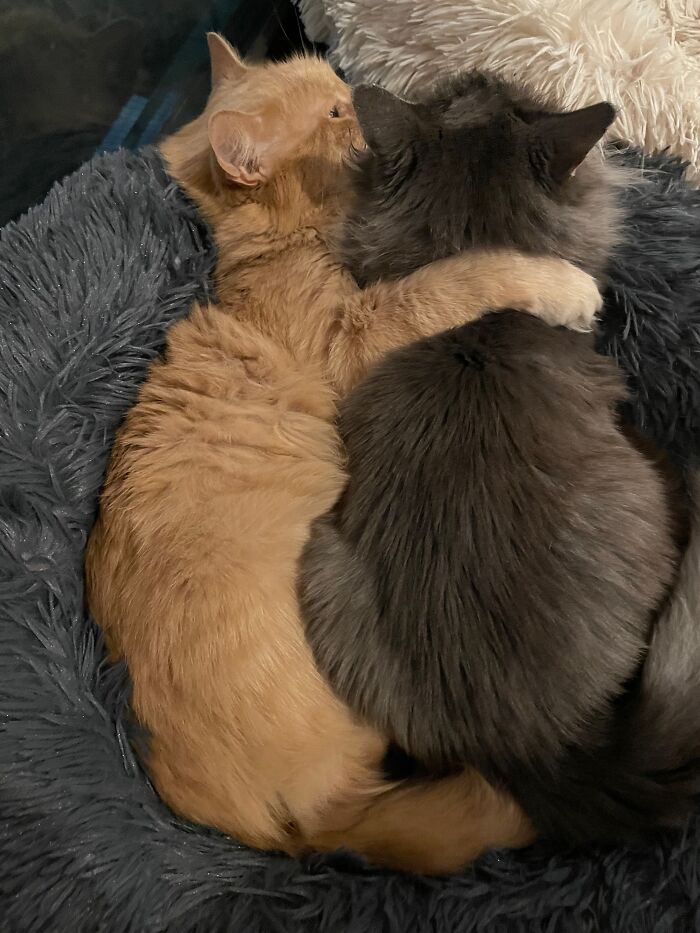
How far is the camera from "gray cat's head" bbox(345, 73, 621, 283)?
1198 millimetres

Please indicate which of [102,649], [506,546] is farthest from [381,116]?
[102,649]

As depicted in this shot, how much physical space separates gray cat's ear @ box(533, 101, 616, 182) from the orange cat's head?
15.4 inches

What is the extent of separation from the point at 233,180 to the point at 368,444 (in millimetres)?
626

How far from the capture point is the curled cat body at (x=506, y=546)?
0.97 m

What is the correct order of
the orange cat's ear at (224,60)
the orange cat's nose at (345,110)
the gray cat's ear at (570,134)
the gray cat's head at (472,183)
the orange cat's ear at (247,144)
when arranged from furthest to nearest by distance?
the orange cat's ear at (224,60)
the orange cat's nose at (345,110)
the orange cat's ear at (247,144)
the gray cat's head at (472,183)
the gray cat's ear at (570,134)

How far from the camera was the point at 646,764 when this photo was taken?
0.94m

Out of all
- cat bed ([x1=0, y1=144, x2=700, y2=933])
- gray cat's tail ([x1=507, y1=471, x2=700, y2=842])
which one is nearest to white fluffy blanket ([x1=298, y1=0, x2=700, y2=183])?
cat bed ([x1=0, y1=144, x2=700, y2=933])

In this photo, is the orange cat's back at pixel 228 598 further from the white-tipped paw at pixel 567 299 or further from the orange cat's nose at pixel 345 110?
the orange cat's nose at pixel 345 110

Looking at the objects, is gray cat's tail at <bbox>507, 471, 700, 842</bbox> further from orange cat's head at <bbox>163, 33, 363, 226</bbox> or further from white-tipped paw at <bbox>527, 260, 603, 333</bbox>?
orange cat's head at <bbox>163, 33, 363, 226</bbox>

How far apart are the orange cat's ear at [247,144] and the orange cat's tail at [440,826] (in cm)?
109

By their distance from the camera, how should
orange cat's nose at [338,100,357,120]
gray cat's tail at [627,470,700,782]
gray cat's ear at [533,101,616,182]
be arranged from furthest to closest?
orange cat's nose at [338,100,357,120]
gray cat's ear at [533,101,616,182]
gray cat's tail at [627,470,700,782]

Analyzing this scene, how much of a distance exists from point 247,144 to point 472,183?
44 centimetres

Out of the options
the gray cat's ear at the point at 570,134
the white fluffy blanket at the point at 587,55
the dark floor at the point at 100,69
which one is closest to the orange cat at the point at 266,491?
the gray cat's ear at the point at 570,134

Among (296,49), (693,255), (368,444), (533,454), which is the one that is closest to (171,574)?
(368,444)
